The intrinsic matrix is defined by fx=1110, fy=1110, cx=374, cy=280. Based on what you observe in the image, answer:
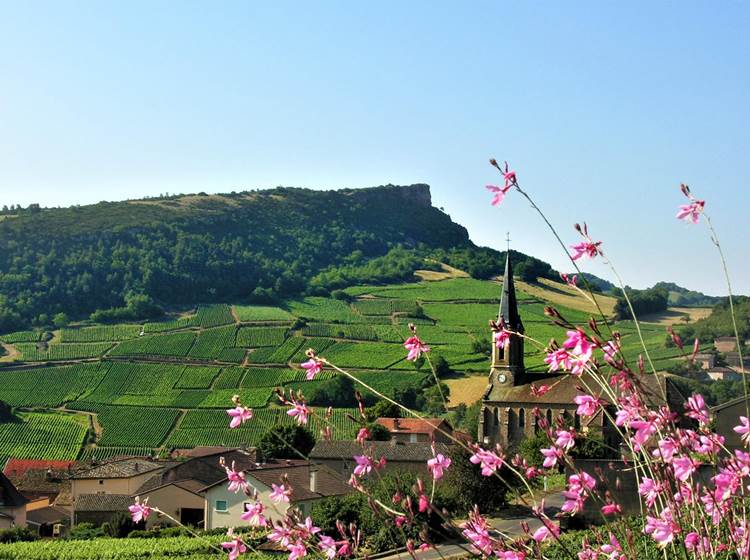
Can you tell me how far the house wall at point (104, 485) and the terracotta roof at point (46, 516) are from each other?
1.53 m

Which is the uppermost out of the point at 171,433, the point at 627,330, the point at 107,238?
the point at 107,238

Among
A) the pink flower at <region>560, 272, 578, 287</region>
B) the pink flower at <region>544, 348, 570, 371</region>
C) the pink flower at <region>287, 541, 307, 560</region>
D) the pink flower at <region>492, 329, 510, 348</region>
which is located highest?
the pink flower at <region>560, 272, 578, 287</region>

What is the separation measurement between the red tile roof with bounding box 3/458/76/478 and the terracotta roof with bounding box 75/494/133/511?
19.0 m

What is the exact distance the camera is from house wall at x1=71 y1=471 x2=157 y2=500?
2532 inches

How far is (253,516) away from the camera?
6.85 m

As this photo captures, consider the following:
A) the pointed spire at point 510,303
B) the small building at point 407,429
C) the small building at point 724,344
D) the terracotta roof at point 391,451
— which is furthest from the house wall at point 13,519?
the small building at point 724,344

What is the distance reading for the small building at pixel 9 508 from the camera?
56594mm

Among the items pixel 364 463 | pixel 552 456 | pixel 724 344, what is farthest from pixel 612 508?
pixel 724 344

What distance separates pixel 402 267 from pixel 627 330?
61.9m

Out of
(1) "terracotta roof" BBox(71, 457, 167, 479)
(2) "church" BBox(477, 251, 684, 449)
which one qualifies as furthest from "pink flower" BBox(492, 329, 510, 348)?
(2) "church" BBox(477, 251, 684, 449)

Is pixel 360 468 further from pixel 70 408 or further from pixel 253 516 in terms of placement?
pixel 70 408

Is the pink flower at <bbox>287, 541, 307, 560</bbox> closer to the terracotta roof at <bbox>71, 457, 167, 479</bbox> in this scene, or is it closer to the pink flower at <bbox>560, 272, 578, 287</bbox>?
the pink flower at <bbox>560, 272, 578, 287</bbox>

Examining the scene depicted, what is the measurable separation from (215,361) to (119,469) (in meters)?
53.4

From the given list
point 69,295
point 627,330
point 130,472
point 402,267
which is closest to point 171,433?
point 130,472
